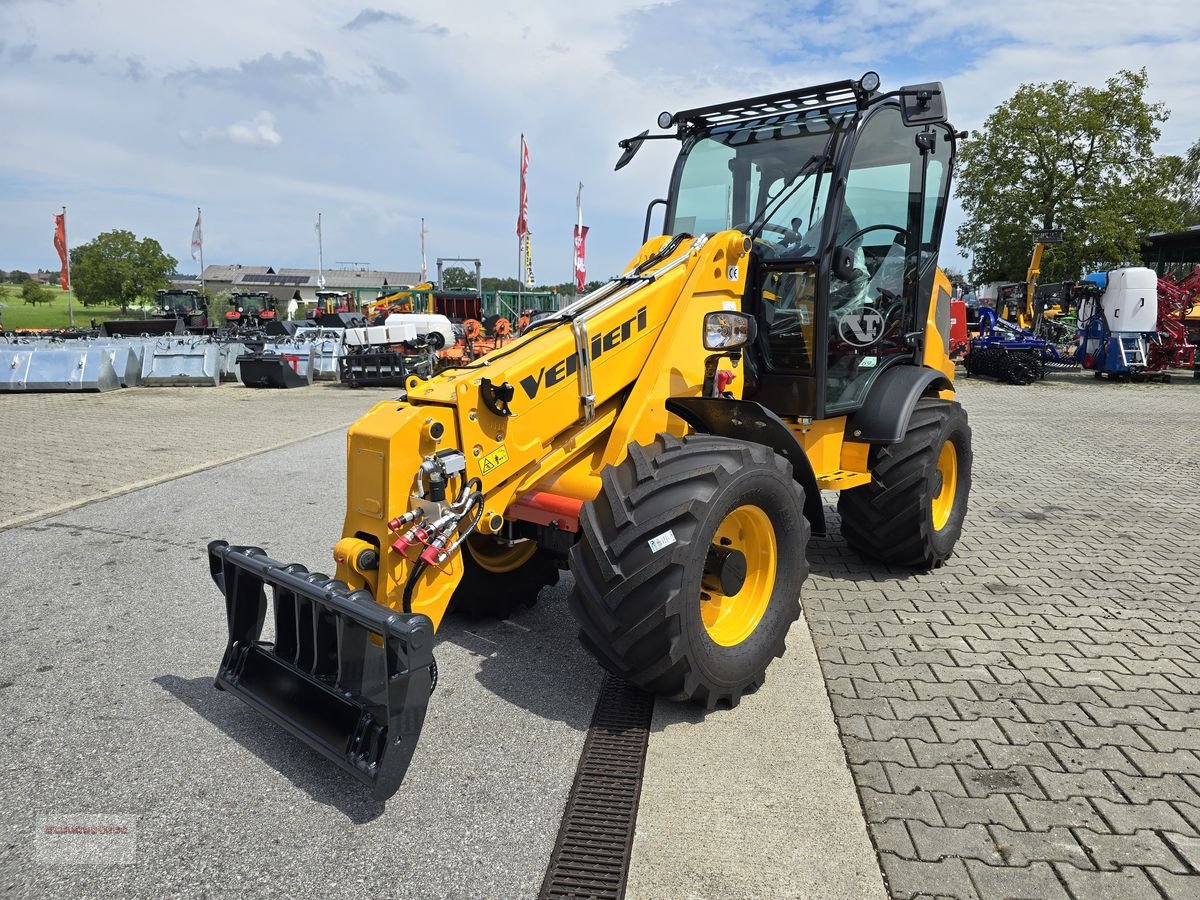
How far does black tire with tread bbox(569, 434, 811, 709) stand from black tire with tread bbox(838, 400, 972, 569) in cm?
181

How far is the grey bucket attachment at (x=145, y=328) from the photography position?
29152 millimetres

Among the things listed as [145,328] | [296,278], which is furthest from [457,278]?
[145,328]

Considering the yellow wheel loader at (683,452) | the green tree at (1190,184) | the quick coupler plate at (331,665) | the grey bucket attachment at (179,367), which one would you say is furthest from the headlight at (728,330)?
the green tree at (1190,184)

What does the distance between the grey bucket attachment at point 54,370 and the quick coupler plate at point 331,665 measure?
16.2 m

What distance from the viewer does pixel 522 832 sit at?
276 centimetres

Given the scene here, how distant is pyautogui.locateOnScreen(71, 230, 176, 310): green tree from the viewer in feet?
182

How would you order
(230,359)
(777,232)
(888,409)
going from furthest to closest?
(230,359)
(888,409)
(777,232)

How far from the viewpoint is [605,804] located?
2908mm

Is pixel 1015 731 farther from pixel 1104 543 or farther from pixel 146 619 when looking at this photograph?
pixel 146 619

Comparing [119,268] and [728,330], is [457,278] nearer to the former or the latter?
[119,268]

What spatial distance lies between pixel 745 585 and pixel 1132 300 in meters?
19.0

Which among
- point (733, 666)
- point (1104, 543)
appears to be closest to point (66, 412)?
point (733, 666)

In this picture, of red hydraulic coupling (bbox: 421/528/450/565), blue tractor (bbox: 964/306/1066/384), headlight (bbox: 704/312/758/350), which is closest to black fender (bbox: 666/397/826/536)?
headlight (bbox: 704/312/758/350)

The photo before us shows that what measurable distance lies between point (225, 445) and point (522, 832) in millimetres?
9114
